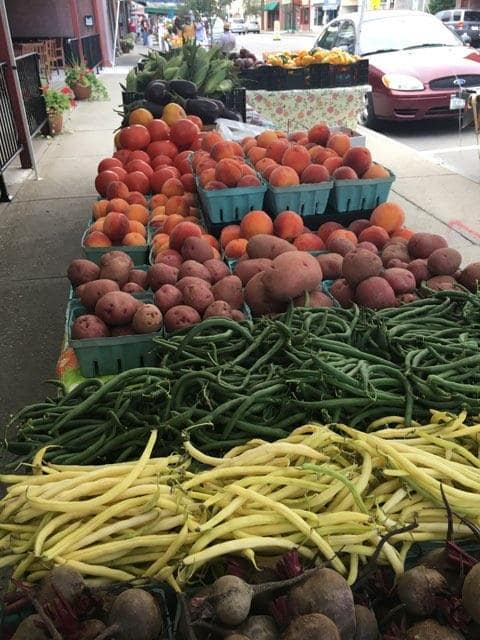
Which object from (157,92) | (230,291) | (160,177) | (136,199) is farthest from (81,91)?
(230,291)

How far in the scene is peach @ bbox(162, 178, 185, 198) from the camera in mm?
3975

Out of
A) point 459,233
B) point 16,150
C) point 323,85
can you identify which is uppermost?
point 323,85

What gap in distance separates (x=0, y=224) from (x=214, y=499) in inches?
219

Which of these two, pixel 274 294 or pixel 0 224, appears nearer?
pixel 274 294

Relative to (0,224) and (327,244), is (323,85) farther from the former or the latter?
(327,244)

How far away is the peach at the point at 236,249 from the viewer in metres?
3.10

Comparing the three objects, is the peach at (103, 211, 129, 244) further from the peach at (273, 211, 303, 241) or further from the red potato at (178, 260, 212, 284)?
the peach at (273, 211, 303, 241)

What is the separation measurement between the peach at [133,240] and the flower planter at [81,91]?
40.6 ft

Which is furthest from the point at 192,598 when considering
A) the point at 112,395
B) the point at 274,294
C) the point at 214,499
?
the point at 274,294

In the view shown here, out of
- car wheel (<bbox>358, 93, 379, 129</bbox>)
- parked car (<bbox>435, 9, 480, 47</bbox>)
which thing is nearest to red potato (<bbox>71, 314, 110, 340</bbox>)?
car wheel (<bbox>358, 93, 379, 129</bbox>)

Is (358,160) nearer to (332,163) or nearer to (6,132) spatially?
(332,163)

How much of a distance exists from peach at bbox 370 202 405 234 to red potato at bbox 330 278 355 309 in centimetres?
79

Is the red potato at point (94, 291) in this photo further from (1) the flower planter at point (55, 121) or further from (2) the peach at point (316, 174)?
(1) the flower planter at point (55, 121)

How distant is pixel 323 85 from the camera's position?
7.99 m
